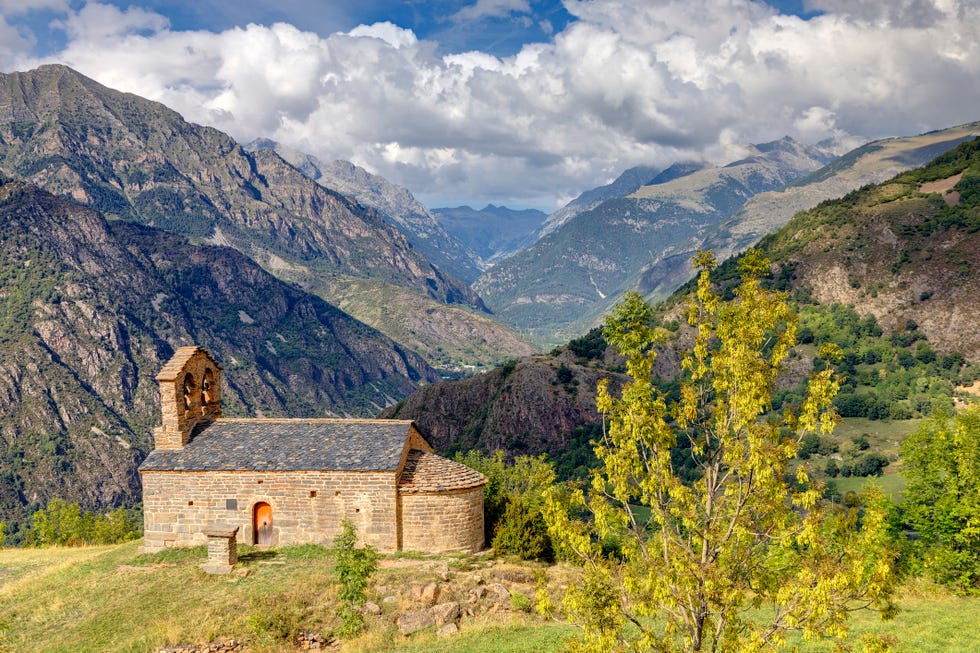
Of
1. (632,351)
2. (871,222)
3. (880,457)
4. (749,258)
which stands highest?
(871,222)

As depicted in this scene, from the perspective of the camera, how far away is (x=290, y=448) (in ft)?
121

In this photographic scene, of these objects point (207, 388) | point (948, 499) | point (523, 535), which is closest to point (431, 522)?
point (523, 535)

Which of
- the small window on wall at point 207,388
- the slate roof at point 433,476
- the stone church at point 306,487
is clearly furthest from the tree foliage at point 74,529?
the slate roof at point 433,476

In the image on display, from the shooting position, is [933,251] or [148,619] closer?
[148,619]

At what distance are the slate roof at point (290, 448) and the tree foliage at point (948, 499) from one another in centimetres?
2690

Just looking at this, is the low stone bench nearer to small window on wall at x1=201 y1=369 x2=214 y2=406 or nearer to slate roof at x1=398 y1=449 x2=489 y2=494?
slate roof at x1=398 y1=449 x2=489 y2=494

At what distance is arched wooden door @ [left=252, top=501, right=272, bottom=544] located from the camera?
1404 inches

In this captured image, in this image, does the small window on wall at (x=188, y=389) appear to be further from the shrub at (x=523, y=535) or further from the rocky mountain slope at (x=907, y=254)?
the rocky mountain slope at (x=907, y=254)

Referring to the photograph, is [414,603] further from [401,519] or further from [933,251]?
[933,251]

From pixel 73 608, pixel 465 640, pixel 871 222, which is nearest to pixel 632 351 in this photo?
pixel 465 640

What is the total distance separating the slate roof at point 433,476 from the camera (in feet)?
113

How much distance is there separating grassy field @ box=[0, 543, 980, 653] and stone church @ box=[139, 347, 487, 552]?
1.61 meters

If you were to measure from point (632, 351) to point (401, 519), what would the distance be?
25.5 metres

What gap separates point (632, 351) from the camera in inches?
484
